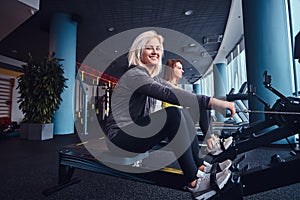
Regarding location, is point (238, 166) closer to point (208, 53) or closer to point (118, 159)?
point (118, 159)

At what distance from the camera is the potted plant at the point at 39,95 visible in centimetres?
354

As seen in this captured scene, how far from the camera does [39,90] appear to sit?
139 inches

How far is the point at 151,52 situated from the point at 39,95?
3192 millimetres

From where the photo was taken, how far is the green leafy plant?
3539 millimetres

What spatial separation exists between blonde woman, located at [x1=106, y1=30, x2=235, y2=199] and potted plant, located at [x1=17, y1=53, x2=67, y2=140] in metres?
3.01

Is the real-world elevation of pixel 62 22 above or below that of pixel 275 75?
above

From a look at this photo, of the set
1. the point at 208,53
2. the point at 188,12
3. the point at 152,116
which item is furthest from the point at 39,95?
the point at 208,53

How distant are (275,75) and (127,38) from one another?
4197 mm

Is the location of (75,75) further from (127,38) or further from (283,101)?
(283,101)

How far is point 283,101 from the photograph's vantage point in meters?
1.13

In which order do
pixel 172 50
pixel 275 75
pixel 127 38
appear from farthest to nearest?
pixel 172 50, pixel 127 38, pixel 275 75

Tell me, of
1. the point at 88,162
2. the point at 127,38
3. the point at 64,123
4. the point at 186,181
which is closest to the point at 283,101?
the point at 186,181

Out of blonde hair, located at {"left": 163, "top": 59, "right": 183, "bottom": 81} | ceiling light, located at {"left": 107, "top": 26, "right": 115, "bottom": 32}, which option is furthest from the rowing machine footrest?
ceiling light, located at {"left": 107, "top": 26, "right": 115, "bottom": 32}

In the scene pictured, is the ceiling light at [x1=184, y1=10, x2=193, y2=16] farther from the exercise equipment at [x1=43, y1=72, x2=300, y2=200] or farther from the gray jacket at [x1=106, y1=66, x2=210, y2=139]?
the gray jacket at [x1=106, y1=66, x2=210, y2=139]
